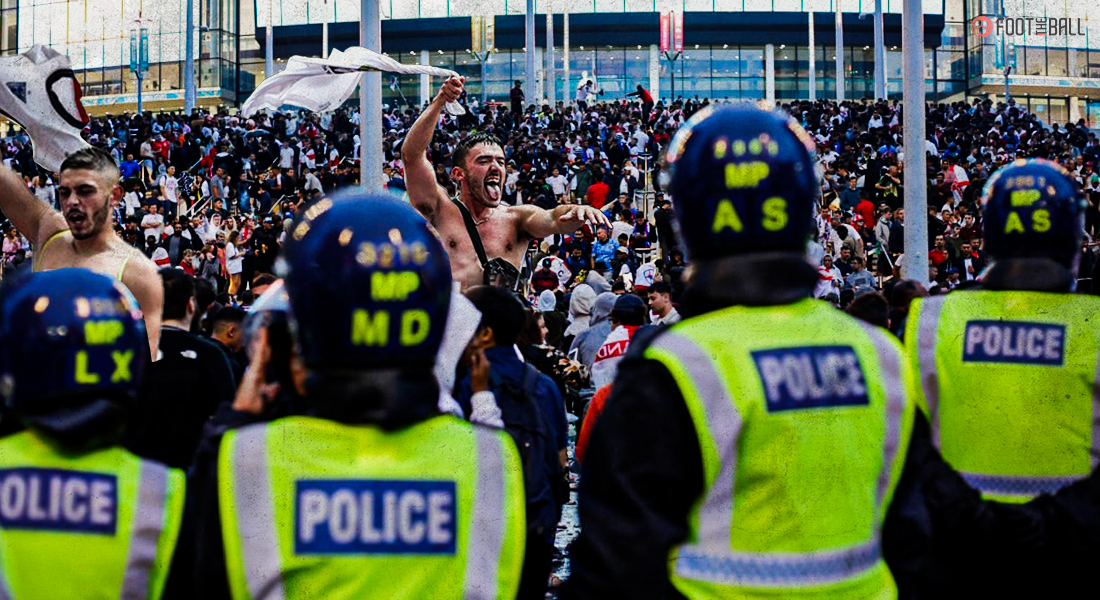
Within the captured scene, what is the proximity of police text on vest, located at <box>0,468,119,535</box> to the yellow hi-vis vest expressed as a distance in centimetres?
97

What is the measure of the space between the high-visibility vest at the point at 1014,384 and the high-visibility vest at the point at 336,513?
194 cm

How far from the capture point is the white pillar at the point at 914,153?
1502cm

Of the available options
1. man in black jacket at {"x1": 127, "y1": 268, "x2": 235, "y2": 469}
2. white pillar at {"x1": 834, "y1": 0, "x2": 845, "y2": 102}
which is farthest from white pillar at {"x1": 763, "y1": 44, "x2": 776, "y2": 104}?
man in black jacket at {"x1": 127, "y1": 268, "x2": 235, "y2": 469}

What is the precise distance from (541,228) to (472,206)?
1.07ft

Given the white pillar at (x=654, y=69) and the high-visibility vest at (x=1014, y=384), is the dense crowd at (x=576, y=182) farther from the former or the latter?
the white pillar at (x=654, y=69)

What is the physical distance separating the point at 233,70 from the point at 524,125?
3778 centimetres

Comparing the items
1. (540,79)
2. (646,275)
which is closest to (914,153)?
(646,275)

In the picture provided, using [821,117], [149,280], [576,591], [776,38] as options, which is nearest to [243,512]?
[576,591]

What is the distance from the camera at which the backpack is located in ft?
16.2

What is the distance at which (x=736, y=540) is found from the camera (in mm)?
2451

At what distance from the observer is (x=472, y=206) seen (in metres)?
6.49

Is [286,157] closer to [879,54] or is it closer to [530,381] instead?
[879,54]

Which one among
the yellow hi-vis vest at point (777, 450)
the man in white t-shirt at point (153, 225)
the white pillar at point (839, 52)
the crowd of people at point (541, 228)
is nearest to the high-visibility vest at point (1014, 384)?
the crowd of people at point (541, 228)

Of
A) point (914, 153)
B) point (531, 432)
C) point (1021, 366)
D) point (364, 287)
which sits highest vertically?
point (914, 153)
